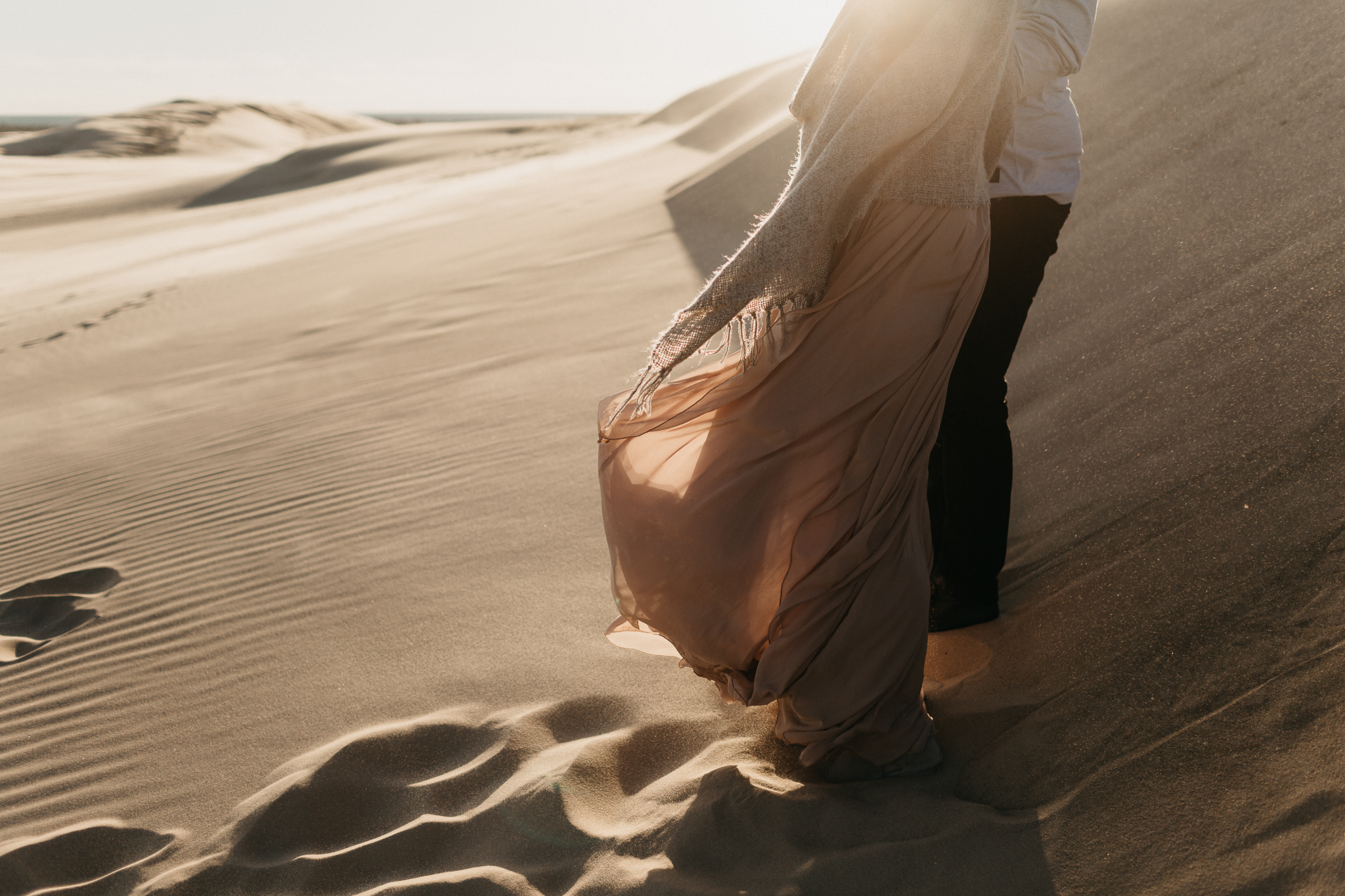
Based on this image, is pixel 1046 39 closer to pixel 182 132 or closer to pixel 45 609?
pixel 45 609

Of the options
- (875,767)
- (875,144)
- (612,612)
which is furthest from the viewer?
(612,612)

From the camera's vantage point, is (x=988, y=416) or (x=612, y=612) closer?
(x=988, y=416)

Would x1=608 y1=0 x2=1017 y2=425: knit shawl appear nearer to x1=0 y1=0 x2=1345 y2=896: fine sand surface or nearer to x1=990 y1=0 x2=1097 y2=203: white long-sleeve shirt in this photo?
x1=990 y1=0 x2=1097 y2=203: white long-sleeve shirt

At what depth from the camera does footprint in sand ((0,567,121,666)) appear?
11.1 feet

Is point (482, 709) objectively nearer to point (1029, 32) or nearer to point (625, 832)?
point (625, 832)

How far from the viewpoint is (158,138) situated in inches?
1452

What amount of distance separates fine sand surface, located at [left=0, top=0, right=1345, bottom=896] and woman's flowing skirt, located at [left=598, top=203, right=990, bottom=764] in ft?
0.90

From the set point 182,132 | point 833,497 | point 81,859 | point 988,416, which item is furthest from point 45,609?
point 182,132

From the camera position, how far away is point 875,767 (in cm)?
205

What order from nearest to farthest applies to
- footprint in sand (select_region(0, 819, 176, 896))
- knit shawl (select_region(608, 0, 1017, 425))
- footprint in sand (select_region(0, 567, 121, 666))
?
1. knit shawl (select_region(608, 0, 1017, 425))
2. footprint in sand (select_region(0, 819, 176, 896))
3. footprint in sand (select_region(0, 567, 121, 666))

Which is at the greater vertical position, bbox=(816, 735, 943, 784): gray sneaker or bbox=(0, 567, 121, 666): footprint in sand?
bbox=(0, 567, 121, 666): footprint in sand

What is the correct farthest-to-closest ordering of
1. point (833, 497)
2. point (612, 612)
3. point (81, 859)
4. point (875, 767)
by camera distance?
1. point (612, 612)
2. point (81, 859)
3. point (875, 767)
4. point (833, 497)

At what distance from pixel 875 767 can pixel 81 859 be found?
198cm

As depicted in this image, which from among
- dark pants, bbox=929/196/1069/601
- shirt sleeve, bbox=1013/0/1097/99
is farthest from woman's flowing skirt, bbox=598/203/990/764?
shirt sleeve, bbox=1013/0/1097/99
